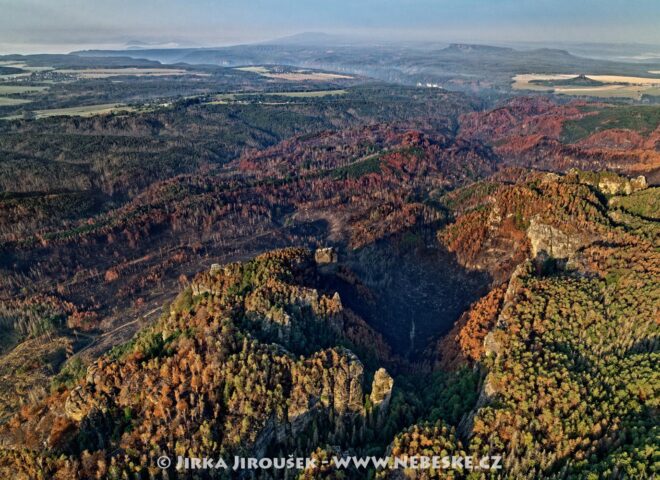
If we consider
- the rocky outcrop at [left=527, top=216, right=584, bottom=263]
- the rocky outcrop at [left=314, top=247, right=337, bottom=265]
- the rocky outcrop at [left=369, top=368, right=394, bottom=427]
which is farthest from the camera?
the rocky outcrop at [left=314, top=247, right=337, bottom=265]

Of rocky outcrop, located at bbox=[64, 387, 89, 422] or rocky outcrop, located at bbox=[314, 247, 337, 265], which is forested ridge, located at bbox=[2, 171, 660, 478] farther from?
rocky outcrop, located at bbox=[314, 247, 337, 265]

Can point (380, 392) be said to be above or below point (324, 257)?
below

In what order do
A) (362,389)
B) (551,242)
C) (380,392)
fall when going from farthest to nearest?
1. (551,242)
2. (362,389)
3. (380,392)

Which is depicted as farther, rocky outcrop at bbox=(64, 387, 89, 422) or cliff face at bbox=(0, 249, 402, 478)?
rocky outcrop at bbox=(64, 387, 89, 422)

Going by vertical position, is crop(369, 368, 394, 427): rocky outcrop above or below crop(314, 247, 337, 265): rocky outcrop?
below

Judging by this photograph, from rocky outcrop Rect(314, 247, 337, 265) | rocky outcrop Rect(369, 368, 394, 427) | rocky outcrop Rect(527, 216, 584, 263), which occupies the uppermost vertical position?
rocky outcrop Rect(527, 216, 584, 263)

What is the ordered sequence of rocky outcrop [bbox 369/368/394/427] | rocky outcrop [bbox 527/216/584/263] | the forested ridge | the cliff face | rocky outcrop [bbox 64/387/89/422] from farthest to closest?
rocky outcrop [bbox 527/216/584/263] < rocky outcrop [bbox 369/368/394/427] < rocky outcrop [bbox 64/387/89/422] < the cliff face < the forested ridge

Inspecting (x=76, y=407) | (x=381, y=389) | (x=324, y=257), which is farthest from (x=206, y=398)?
(x=324, y=257)

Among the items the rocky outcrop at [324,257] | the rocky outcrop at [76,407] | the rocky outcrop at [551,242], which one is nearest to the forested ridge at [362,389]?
the rocky outcrop at [76,407]

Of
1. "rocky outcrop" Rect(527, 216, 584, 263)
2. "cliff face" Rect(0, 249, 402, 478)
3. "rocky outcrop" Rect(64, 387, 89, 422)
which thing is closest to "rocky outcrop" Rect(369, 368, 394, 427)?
"cliff face" Rect(0, 249, 402, 478)

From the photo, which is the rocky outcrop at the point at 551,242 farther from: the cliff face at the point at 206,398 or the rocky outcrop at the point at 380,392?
the cliff face at the point at 206,398

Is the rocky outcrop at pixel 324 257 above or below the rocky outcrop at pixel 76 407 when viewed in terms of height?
above

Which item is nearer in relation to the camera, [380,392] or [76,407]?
[76,407]

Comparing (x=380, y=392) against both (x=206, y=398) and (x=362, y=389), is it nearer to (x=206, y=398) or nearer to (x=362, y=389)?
(x=362, y=389)
